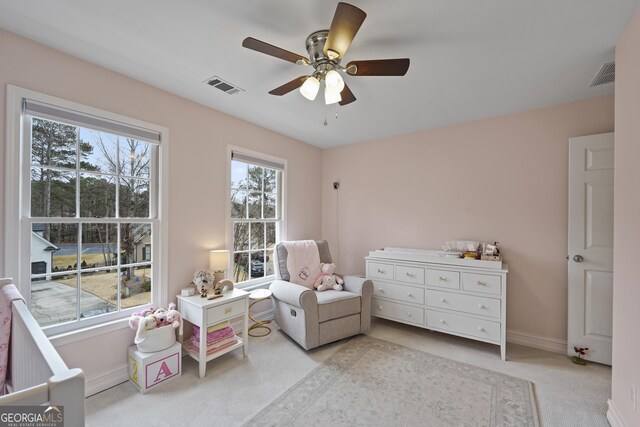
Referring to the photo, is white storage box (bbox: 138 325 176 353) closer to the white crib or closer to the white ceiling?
the white crib

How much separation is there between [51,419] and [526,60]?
9.93ft

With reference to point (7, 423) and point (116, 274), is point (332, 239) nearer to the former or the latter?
point (116, 274)

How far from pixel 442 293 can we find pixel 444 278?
0.52 feet

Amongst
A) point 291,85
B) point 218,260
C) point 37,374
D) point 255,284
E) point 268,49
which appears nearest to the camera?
point 37,374

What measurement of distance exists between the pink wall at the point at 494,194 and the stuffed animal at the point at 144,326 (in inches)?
103

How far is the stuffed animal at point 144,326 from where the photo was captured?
2072 millimetres

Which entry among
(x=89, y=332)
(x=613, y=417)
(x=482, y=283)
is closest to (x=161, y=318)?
(x=89, y=332)

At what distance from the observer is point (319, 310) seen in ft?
8.68

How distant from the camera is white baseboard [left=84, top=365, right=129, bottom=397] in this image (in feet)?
6.49

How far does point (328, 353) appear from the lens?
2609 mm

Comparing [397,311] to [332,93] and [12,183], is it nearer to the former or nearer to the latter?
[332,93]

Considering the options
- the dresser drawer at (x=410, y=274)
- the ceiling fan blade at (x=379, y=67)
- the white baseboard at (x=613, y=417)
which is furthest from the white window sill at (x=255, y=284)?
the white baseboard at (x=613, y=417)

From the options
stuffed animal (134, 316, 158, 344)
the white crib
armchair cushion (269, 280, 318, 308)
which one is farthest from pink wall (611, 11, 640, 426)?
stuffed animal (134, 316, 158, 344)

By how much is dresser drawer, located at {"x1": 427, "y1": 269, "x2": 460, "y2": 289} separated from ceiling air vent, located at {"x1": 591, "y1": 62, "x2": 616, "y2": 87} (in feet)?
6.37
